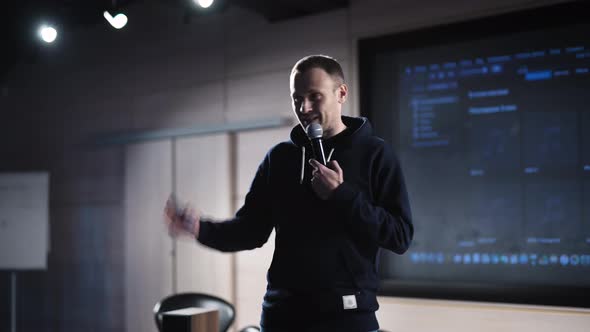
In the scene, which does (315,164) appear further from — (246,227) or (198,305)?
(198,305)

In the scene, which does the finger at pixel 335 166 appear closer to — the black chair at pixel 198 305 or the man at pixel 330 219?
the man at pixel 330 219

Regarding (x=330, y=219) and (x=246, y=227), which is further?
(x=246, y=227)

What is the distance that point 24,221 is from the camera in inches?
228

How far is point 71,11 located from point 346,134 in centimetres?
318

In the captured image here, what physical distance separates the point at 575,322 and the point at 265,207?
2.46m

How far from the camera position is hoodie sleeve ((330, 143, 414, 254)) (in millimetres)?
1651

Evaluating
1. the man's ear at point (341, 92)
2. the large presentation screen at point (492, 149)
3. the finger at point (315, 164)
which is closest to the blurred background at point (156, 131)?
the large presentation screen at point (492, 149)

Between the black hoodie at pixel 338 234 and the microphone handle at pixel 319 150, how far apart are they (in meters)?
0.05

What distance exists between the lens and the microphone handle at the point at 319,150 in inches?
70.0

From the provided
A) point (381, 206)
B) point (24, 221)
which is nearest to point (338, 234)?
point (381, 206)

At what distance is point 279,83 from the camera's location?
4.88m

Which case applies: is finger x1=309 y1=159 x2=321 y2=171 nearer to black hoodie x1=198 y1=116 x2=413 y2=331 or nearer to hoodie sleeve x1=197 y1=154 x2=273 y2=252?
black hoodie x1=198 y1=116 x2=413 y2=331

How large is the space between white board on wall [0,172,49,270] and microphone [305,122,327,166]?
4.56 m

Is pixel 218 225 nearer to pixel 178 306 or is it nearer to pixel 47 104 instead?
pixel 178 306
